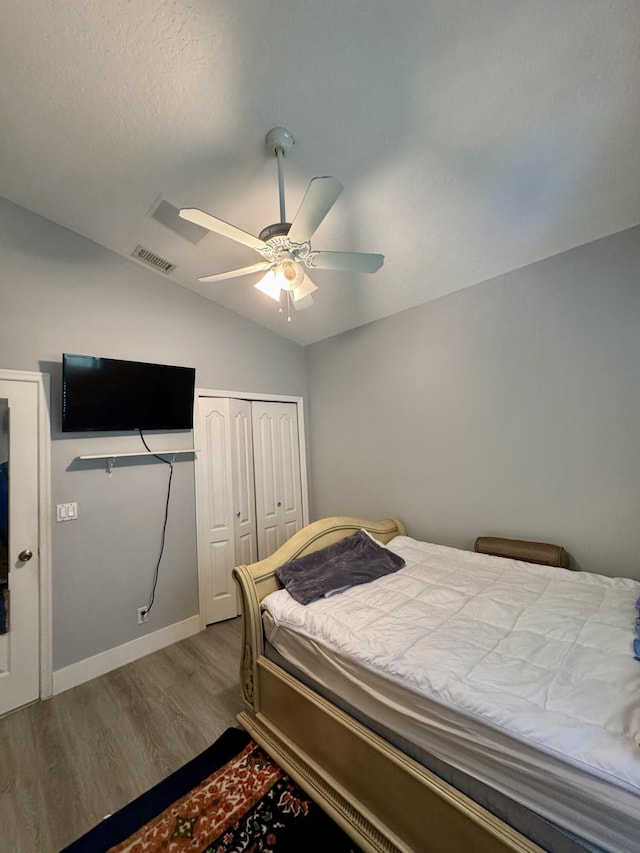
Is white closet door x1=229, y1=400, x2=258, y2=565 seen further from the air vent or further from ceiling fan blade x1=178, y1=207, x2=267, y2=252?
ceiling fan blade x1=178, y1=207, x2=267, y2=252

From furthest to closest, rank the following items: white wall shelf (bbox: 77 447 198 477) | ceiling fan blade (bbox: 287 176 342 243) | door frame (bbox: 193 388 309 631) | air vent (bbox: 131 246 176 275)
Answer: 1. door frame (bbox: 193 388 309 631)
2. air vent (bbox: 131 246 176 275)
3. white wall shelf (bbox: 77 447 198 477)
4. ceiling fan blade (bbox: 287 176 342 243)

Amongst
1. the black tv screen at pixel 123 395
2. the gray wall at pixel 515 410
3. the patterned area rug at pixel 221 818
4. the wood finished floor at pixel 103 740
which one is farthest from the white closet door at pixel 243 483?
the patterned area rug at pixel 221 818

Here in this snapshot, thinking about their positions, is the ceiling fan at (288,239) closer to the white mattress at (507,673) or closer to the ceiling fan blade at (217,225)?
the ceiling fan blade at (217,225)

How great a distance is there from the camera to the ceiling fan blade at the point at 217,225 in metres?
Result: 1.35

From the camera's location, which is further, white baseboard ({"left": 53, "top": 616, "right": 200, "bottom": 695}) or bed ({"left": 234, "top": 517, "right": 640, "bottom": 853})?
white baseboard ({"left": 53, "top": 616, "right": 200, "bottom": 695})

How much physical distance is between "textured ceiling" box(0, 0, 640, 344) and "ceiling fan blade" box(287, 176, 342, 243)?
0.53 meters

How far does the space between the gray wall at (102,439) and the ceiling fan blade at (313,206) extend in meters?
1.85

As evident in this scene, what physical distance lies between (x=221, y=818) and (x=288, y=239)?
8.51 feet

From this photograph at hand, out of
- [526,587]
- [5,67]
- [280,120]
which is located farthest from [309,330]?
[526,587]

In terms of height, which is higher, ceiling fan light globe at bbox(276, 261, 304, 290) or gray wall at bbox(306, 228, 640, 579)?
ceiling fan light globe at bbox(276, 261, 304, 290)

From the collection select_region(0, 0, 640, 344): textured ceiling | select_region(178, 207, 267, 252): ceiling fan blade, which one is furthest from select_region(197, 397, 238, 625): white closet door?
select_region(178, 207, 267, 252): ceiling fan blade

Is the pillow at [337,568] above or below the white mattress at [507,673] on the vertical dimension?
above

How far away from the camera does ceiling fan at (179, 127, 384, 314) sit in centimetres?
135

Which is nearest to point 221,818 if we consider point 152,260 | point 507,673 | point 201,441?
point 507,673
